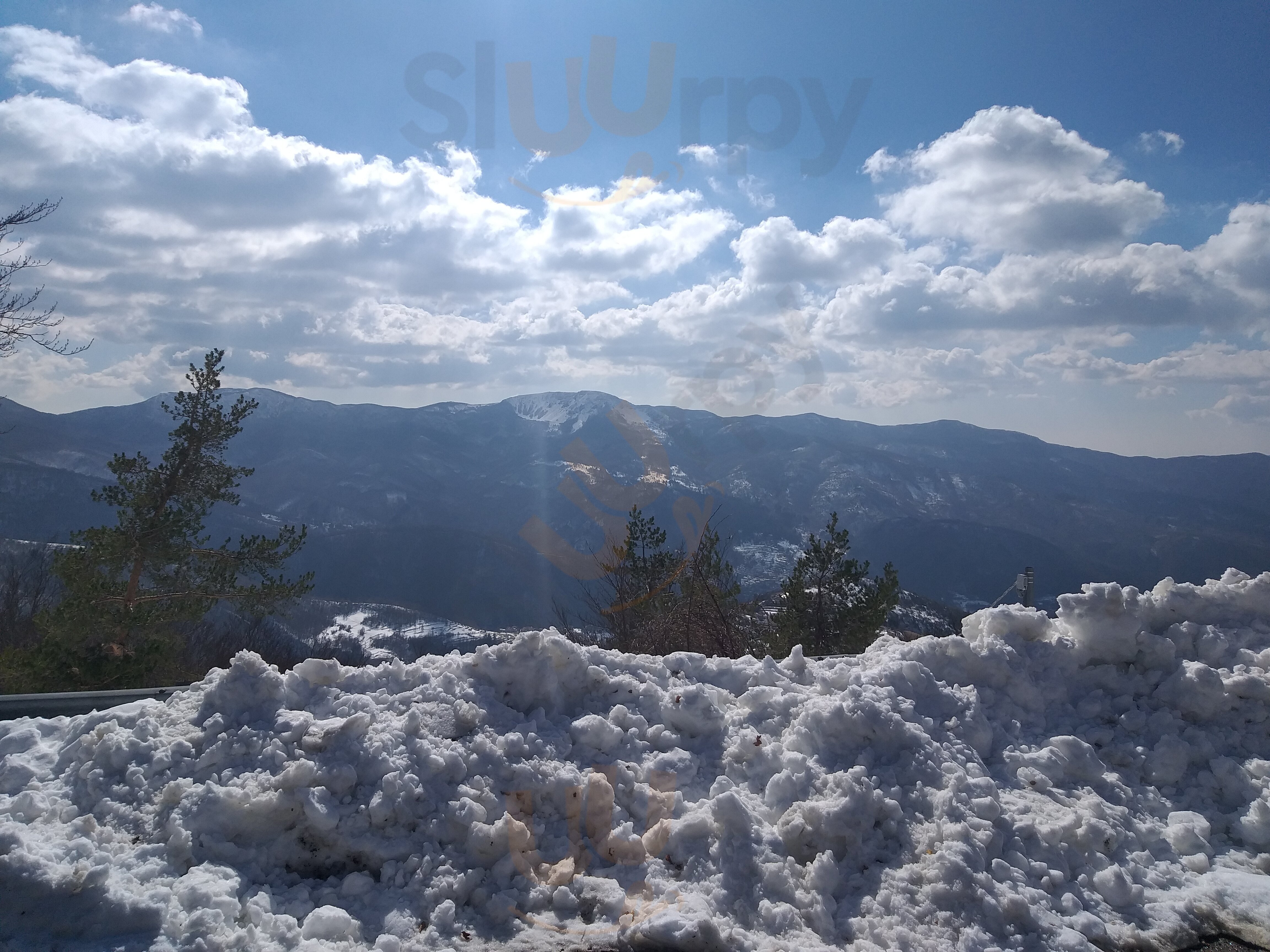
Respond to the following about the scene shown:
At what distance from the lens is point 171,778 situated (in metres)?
3.85

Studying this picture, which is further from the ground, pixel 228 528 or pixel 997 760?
pixel 997 760

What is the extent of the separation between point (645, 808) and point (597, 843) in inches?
13.1

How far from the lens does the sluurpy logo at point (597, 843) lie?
11.6 ft

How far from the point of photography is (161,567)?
1545 centimetres

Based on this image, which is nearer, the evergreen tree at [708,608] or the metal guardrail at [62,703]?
the metal guardrail at [62,703]

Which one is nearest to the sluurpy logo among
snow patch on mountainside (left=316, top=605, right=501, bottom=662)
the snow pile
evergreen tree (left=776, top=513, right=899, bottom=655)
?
the snow pile

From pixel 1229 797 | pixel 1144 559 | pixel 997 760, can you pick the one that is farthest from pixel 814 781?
pixel 1144 559

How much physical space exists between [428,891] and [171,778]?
4.83ft

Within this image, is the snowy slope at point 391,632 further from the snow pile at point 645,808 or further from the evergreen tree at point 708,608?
the snow pile at point 645,808

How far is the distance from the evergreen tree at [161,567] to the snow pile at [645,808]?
10420 millimetres

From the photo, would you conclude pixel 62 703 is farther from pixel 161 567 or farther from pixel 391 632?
pixel 391 632

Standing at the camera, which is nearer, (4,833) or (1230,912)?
(4,833)

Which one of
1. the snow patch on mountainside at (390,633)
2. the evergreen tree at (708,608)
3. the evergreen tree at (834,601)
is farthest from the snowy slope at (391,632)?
the evergreen tree at (708,608)

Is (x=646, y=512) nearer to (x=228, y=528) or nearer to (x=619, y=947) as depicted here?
(x=619, y=947)
